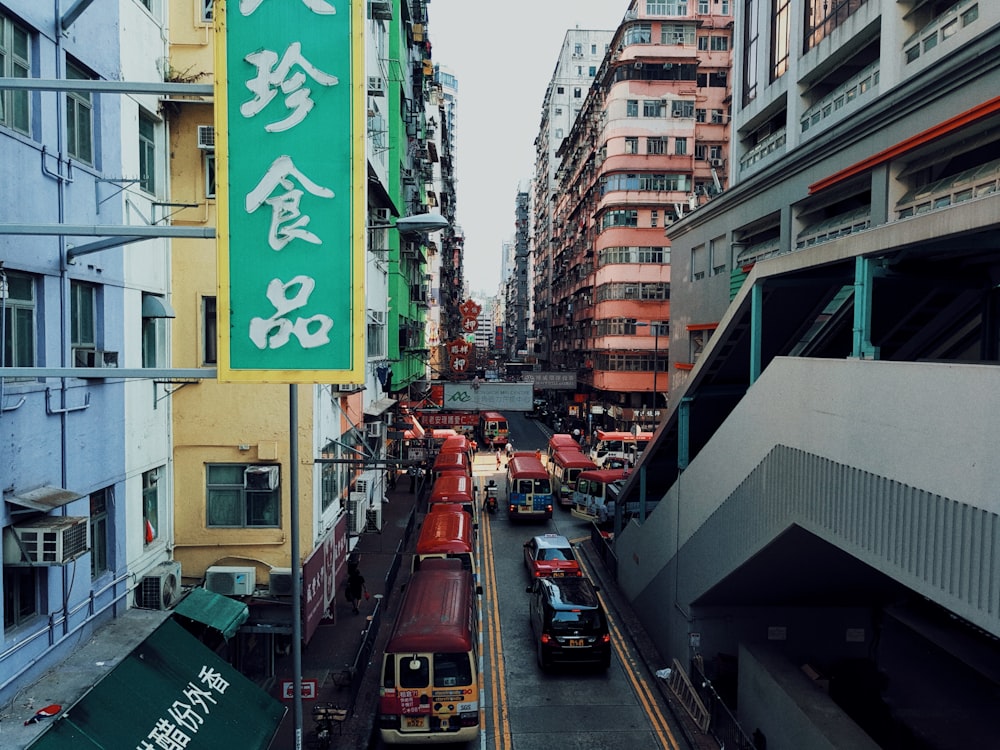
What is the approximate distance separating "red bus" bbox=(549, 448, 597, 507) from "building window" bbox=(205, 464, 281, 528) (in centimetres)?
1944

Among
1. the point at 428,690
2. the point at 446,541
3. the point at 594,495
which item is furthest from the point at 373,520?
the point at 428,690

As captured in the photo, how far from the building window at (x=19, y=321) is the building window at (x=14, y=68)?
1782mm

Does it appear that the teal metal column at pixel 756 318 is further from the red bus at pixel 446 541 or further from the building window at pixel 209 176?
the building window at pixel 209 176

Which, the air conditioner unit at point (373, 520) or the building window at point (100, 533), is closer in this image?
the building window at point (100, 533)

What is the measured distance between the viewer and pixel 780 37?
852 inches

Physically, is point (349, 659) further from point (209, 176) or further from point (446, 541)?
point (209, 176)

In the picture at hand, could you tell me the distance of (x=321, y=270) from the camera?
7.86m

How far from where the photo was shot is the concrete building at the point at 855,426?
7434mm

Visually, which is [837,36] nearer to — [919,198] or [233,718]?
[919,198]

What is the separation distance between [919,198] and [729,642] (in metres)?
9.78

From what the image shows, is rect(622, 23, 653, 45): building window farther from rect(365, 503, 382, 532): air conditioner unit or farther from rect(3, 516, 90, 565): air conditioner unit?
rect(3, 516, 90, 565): air conditioner unit

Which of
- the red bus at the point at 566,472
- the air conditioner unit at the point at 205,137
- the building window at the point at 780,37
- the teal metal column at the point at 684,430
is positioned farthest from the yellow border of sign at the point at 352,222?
the red bus at the point at 566,472

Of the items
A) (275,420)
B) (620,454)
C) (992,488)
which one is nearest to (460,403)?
(620,454)

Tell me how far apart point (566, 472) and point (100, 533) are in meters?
24.4
